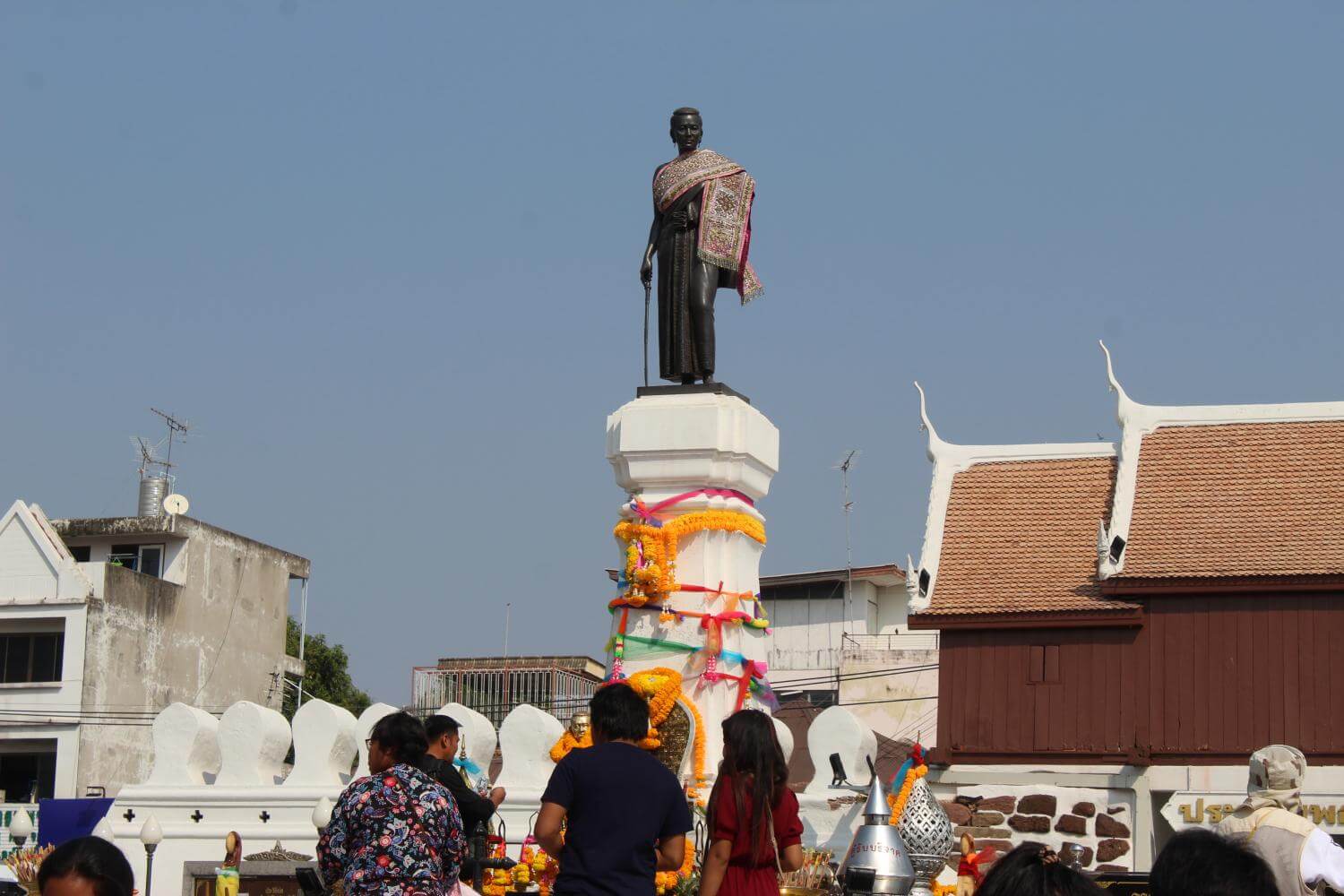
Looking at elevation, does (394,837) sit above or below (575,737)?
below

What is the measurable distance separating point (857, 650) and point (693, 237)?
2705 centimetres

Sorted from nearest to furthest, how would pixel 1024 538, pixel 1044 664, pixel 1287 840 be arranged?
pixel 1287 840 → pixel 1044 664 → pixel 1024 538

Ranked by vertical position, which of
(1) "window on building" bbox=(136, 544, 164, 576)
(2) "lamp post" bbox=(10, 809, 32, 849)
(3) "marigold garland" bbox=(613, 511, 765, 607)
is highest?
(1) "window on building" bbox=(136, 544, 164, 576)

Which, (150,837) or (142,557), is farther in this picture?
(142,557)

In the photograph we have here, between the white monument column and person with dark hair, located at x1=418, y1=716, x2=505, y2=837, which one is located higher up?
the white monument column

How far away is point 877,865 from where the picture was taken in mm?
8547

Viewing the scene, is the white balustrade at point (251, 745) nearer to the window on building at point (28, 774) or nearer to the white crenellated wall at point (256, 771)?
the white crenellated wall at point (256, 771)

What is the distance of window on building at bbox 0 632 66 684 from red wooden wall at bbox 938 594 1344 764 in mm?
19668

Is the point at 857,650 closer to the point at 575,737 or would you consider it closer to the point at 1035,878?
the point at 575,737

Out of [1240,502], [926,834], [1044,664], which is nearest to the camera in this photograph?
[926,834]

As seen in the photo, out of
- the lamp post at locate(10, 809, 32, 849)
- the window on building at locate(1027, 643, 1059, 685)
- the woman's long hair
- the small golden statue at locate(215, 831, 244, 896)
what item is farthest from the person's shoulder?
the lamp post at locate(10, 809, 32, 849)

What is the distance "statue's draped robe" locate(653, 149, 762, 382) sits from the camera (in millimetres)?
12656

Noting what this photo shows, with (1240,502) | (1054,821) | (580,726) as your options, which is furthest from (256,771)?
(1240,502)

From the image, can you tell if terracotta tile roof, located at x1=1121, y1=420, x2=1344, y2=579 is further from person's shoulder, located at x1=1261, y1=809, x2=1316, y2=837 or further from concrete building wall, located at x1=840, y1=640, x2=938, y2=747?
concrete building wall, located at x1=840, y1=640, x2=938, y2=747
